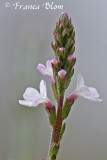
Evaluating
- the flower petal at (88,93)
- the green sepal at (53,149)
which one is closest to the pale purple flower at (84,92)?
the flower petal at (88,93)

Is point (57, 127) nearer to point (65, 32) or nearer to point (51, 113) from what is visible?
point (51, 113)

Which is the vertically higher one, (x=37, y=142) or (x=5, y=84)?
(x=5, y=84)

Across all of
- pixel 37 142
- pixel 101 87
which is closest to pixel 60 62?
pixel 37 142

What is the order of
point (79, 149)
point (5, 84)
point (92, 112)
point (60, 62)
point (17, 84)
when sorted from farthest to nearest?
point (92, 112) < point (5, 84) < point (79, 149) < point (17, 84) < point (60, 62)

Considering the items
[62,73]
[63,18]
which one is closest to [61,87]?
[62,73]

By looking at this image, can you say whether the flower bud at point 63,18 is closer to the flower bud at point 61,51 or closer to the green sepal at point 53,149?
the flower bud at point 61,51

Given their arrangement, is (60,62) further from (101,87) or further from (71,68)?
(101,87)

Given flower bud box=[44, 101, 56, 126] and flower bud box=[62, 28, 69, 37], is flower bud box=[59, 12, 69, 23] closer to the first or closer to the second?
flower bud box=[62, 28, 69, 37]

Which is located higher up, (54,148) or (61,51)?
(61,51)
